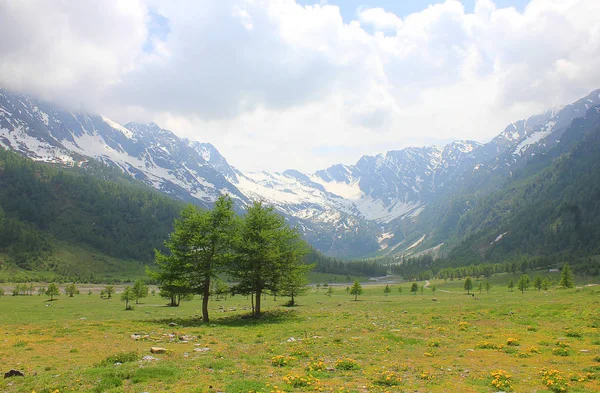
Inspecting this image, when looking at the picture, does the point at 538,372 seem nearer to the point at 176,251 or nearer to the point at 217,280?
the point at 217,280

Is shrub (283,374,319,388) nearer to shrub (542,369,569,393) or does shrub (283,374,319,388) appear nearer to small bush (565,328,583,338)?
shrub (542,369,569,393)

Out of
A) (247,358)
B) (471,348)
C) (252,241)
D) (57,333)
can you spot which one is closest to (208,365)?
(247,358)

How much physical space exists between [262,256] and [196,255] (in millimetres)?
7312

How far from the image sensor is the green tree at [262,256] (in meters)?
38.2

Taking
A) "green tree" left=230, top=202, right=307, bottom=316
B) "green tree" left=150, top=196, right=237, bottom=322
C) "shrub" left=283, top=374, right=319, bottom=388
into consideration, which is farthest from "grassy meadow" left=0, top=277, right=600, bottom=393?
"green tree" left=230, top=202, right=307, bottom=316

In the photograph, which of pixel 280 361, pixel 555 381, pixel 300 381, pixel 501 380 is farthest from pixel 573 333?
pixel 300 381

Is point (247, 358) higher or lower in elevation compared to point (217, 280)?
lower

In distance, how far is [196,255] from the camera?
121 ft

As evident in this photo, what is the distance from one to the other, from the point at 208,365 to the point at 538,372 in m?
16.4

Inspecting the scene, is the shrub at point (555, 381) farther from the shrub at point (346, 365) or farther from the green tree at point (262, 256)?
the green tree at point (262, 256)

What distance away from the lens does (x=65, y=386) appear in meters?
14.2

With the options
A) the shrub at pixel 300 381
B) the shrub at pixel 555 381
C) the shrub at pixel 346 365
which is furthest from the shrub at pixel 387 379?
the shrub at pixel 555 381

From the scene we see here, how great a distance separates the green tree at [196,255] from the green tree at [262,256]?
1.92 m

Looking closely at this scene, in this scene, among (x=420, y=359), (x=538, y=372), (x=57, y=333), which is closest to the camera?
(x=538, y=372)
